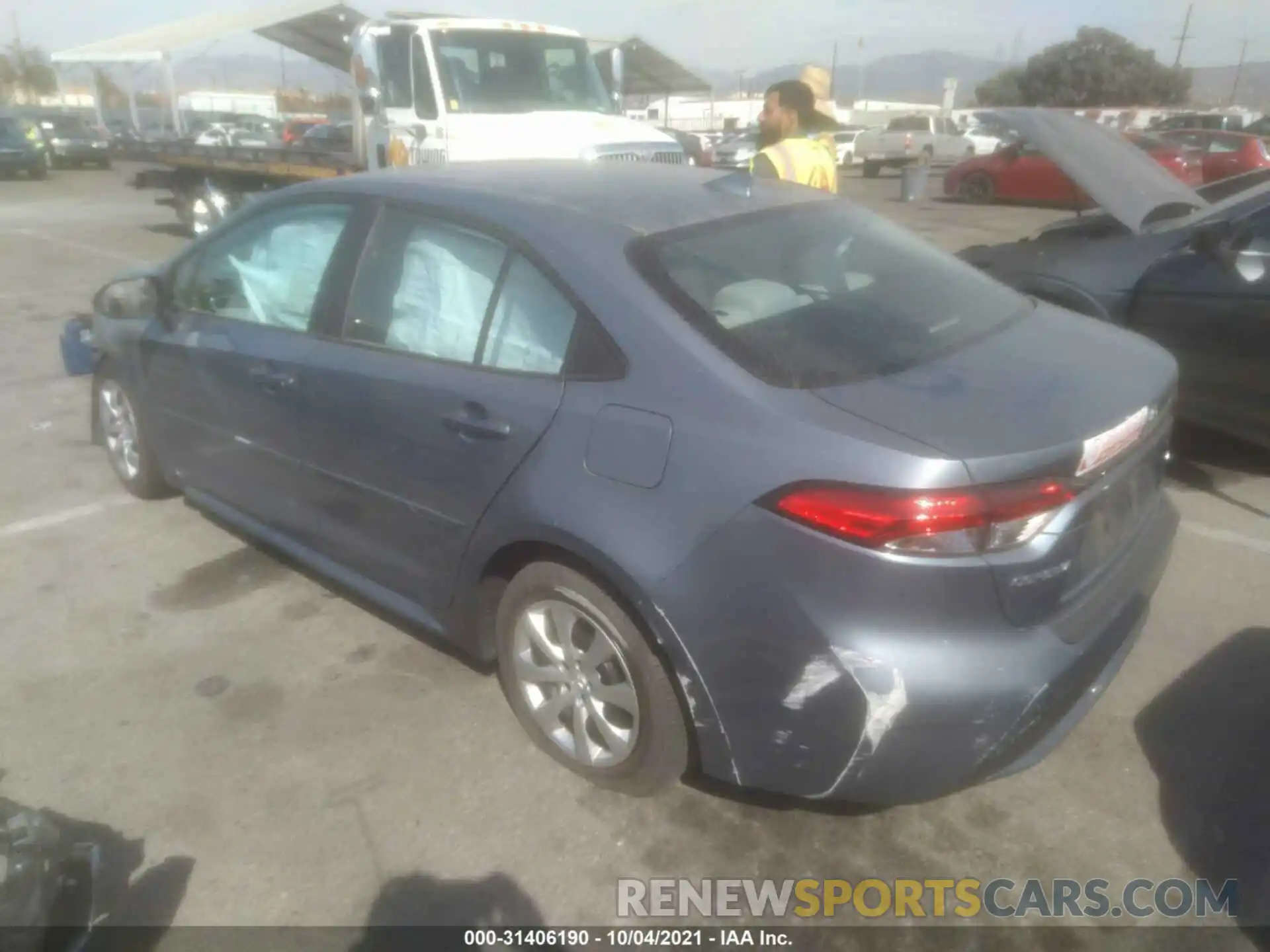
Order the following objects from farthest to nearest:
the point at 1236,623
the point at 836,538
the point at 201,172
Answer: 1. the point at 201,172
2. the point at 1236,623
3. the point at 836,538

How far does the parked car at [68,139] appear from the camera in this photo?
82.0 feet

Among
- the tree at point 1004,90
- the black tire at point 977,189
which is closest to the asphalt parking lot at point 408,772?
the black tire at point 977,189

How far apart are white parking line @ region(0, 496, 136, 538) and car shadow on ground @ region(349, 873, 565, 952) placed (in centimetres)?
302

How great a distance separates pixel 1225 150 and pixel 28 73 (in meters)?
65.0

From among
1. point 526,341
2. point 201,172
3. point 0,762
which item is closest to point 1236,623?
point 526,341

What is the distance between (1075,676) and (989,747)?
0.30m

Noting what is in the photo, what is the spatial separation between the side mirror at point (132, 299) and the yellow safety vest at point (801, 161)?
2.77m

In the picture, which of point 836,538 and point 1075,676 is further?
point 1075,676

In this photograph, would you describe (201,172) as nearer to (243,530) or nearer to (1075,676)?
(243,530)

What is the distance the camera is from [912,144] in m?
29.6

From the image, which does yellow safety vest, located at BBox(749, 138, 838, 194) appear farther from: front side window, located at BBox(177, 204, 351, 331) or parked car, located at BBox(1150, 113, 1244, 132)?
parked car, located at BBox(1150, 113, 1244, 132)

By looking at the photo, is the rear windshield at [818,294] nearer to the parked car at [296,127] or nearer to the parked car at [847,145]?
the parked car at [296,127]

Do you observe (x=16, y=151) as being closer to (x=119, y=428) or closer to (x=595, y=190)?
(x=119, y=428)

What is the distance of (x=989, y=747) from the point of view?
87.0 inches
